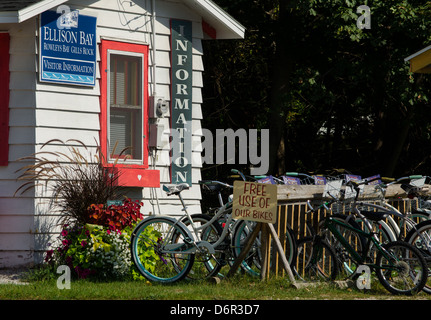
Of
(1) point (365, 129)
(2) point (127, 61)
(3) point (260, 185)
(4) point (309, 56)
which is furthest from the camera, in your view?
(1) point (365, 129)

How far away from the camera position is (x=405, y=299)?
7.80 m

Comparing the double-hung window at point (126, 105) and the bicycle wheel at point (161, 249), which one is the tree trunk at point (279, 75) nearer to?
the double-hung window at point (126, 105)

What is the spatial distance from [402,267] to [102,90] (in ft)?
16.0

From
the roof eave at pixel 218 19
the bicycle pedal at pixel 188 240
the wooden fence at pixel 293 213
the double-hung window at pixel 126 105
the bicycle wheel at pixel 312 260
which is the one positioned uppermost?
the roof eave at pixel 218 19

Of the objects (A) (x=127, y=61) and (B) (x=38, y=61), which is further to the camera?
(A) (x=127, y=61)

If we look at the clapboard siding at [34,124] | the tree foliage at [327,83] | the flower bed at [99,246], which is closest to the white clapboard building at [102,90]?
the clapboard siding at [34,124]

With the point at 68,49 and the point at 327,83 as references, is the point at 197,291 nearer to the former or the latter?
the point at 68,49

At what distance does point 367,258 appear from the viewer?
344 inches

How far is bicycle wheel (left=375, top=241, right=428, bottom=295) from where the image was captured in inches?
316

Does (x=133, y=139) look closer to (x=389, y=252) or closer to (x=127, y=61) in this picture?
(x=127, y=61)

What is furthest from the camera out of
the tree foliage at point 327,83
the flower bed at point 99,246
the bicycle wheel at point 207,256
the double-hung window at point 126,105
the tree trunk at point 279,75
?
the tree trunk at point 279,75

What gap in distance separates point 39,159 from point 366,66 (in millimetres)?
8141

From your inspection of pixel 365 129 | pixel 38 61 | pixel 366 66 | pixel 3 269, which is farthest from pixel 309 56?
pixel 3 269

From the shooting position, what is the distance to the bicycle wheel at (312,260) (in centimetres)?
889
